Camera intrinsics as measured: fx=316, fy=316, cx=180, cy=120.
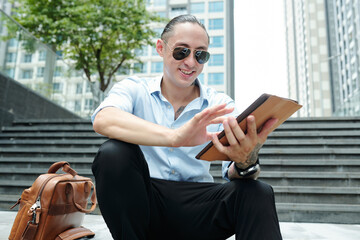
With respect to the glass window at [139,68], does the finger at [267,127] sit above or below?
below

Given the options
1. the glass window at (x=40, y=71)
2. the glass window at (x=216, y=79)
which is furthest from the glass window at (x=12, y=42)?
the glass window at (x=216, y=79)

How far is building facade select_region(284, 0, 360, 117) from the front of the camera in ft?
161

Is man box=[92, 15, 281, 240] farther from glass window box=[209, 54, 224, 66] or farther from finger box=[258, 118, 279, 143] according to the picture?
glass window box=[209, 54, 224, 66]

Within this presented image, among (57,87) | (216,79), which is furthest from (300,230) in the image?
(216,79)

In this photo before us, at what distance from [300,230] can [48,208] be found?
2.50 m

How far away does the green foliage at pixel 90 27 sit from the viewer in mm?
12492

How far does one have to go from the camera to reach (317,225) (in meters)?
3.62

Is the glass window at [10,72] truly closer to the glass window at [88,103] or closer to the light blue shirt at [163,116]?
the glass window at [88,103]

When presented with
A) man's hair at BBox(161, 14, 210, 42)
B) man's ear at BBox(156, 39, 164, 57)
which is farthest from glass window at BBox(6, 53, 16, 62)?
man's hair at BBox(161, 14, 210, 42)

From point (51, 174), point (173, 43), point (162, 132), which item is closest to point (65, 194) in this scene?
point (51, 174)

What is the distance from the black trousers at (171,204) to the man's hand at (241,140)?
13 cm

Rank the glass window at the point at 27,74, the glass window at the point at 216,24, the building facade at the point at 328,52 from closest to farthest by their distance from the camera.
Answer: the glass window at the point at 27,74
the glass window at the point at 216,24
the building facade at the point at 328,52

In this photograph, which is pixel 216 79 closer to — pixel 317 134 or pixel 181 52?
pixel 317 134

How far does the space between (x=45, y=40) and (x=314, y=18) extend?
2833 inches
